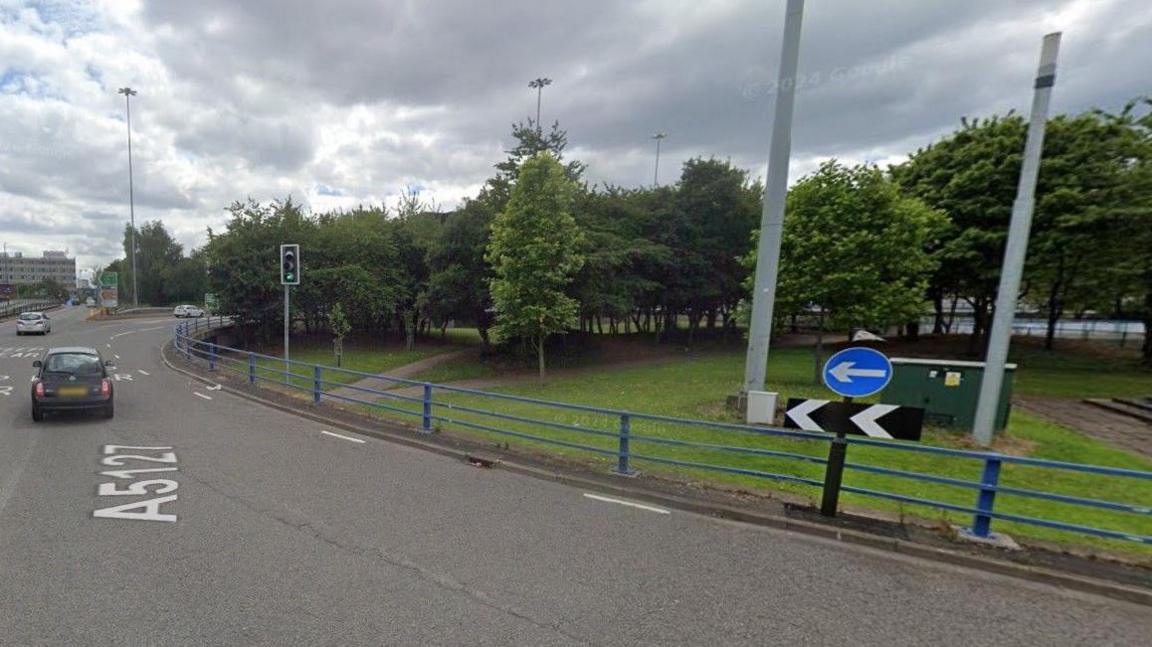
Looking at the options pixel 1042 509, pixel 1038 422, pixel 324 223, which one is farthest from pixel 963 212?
pixel 324 223

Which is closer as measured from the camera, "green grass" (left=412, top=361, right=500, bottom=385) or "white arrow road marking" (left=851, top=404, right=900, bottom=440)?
"white arrow road marking" (left=851, top=404, right=900, bottom=440)

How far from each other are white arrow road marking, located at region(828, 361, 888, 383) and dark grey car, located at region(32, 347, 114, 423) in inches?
490

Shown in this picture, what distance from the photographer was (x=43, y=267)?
126688 mm

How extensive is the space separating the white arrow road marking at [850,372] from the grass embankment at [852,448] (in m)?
1.70

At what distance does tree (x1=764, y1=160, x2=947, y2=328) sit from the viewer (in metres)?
13.2

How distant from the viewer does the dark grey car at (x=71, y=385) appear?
8742 mm

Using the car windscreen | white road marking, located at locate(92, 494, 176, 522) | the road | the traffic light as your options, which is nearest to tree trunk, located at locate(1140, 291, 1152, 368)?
the road

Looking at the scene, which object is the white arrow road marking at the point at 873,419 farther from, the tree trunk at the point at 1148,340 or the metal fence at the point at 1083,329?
the metal fence at the point at 1083,329

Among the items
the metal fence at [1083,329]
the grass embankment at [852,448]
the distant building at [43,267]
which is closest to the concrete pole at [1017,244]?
the grass embankment at [852,448]

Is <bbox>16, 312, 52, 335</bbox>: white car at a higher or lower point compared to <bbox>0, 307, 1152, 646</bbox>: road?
lower

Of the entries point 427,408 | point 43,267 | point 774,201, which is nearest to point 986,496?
point 774,201

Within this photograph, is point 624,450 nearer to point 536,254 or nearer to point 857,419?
point 857,419

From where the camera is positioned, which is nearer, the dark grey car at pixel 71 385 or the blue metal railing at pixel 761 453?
the blue metal railing at pixel 761 453

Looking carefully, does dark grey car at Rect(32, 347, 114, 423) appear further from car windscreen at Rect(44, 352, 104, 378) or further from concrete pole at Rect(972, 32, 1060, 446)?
concrete pole at Rect(972, 32, 1060, 446)
